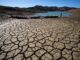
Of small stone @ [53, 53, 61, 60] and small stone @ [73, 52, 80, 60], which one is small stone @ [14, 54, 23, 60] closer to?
small stone @ [53, 53, 61, 60]

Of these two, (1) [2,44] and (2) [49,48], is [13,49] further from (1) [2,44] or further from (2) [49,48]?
(2) [49,48]

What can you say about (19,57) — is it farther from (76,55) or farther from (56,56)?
(76,55)

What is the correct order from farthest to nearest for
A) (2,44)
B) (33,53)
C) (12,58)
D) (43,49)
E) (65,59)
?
(2,44), (43,49), (33,53), (12,58), (65,59)

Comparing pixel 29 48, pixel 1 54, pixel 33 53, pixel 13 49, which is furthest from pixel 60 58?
pixel 1 54

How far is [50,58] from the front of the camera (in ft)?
5.96

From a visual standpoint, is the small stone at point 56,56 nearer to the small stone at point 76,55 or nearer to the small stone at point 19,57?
the small stone at point 76,55

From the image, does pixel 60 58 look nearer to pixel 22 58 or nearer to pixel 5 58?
pixel 22 58

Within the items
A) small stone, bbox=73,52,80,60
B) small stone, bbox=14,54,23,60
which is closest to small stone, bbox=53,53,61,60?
small stone, bbox=73,52,80,60

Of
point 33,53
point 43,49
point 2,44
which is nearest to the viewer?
point 33,53

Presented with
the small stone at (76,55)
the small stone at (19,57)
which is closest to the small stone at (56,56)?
the small stone at (76,55)

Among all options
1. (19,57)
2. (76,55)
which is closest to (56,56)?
(76,55)

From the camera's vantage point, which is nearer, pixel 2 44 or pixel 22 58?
pixel 22 58

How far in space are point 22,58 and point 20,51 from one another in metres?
0.32

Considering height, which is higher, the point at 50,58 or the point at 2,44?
the point at 2,44
